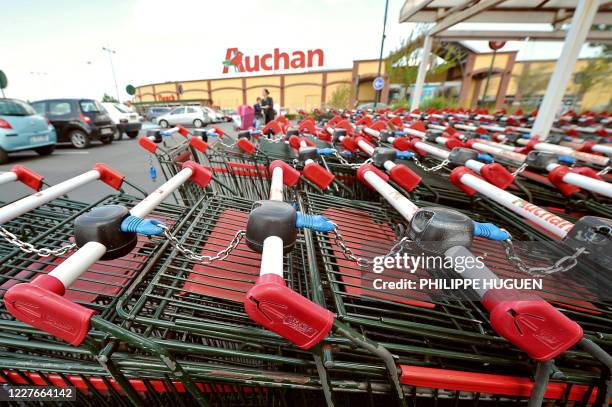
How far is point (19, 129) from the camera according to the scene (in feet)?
18.9

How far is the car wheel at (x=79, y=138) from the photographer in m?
7.78

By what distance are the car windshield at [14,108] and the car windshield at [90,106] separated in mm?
1788

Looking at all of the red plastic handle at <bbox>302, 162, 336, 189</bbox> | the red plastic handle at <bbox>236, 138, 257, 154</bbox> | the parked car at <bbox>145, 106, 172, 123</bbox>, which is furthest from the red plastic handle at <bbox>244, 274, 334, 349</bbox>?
the parked car at <bbox>145, 106, 172, 123</bbox>

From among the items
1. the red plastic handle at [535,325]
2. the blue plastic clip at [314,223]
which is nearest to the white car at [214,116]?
the blue plastic clip at [314,223]

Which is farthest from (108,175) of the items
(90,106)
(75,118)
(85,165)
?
(90,106)

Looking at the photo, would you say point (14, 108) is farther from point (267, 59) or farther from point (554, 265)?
point (267, 59)

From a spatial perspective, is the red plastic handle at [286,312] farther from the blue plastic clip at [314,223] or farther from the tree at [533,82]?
the tree at [533,82]

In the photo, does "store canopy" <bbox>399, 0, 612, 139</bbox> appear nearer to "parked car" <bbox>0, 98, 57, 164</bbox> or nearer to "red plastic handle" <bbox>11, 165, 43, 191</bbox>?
"red plastic handle" <bbox>11, 165, 43, 191</bbox>

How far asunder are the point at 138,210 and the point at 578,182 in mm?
1970

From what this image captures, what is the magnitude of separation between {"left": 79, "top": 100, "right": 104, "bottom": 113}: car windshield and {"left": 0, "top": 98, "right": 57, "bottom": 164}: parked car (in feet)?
5.66

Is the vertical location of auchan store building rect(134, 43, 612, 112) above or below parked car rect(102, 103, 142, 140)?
above

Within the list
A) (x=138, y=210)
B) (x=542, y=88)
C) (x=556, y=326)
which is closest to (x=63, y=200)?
(x=138, y=210)

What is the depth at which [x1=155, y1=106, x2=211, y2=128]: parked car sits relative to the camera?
16.5 meters

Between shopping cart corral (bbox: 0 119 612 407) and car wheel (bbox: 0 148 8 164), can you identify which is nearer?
shopping cart corral (bbox: 0 119 612 407)
